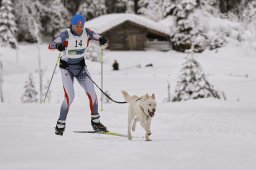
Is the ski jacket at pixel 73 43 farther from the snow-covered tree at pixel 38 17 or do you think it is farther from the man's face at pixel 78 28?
the snow-covered tree at pixel 38 17

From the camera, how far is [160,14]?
5750cm

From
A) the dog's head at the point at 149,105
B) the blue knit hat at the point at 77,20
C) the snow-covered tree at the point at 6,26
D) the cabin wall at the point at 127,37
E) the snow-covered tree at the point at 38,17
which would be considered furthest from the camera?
the snow-covered tree at the point at 38,17

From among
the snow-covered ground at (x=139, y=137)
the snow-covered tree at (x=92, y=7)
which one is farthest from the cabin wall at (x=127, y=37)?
the snow-covered ground at (x=139, y=137)

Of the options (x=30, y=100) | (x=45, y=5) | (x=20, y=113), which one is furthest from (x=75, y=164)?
(x=45, y=5)

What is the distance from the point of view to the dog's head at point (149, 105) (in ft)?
24.8

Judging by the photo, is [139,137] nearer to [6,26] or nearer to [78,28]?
[78,28]

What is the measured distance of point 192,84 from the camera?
17109mm

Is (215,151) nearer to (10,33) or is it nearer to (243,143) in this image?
(243,143)

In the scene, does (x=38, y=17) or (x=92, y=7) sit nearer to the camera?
(x=38, y=17)

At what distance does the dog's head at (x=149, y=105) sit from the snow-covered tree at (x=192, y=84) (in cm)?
936

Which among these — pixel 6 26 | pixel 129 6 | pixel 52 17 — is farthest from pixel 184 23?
pixel 129 6

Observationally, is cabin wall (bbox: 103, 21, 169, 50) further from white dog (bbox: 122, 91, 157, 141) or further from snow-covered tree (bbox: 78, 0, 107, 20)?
white dog (bbox: 122, 91, 157, 141)

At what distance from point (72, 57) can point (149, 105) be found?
1699mm

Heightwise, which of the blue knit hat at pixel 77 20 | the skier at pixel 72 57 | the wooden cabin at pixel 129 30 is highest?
the wooden cabin at pixel 129 30
